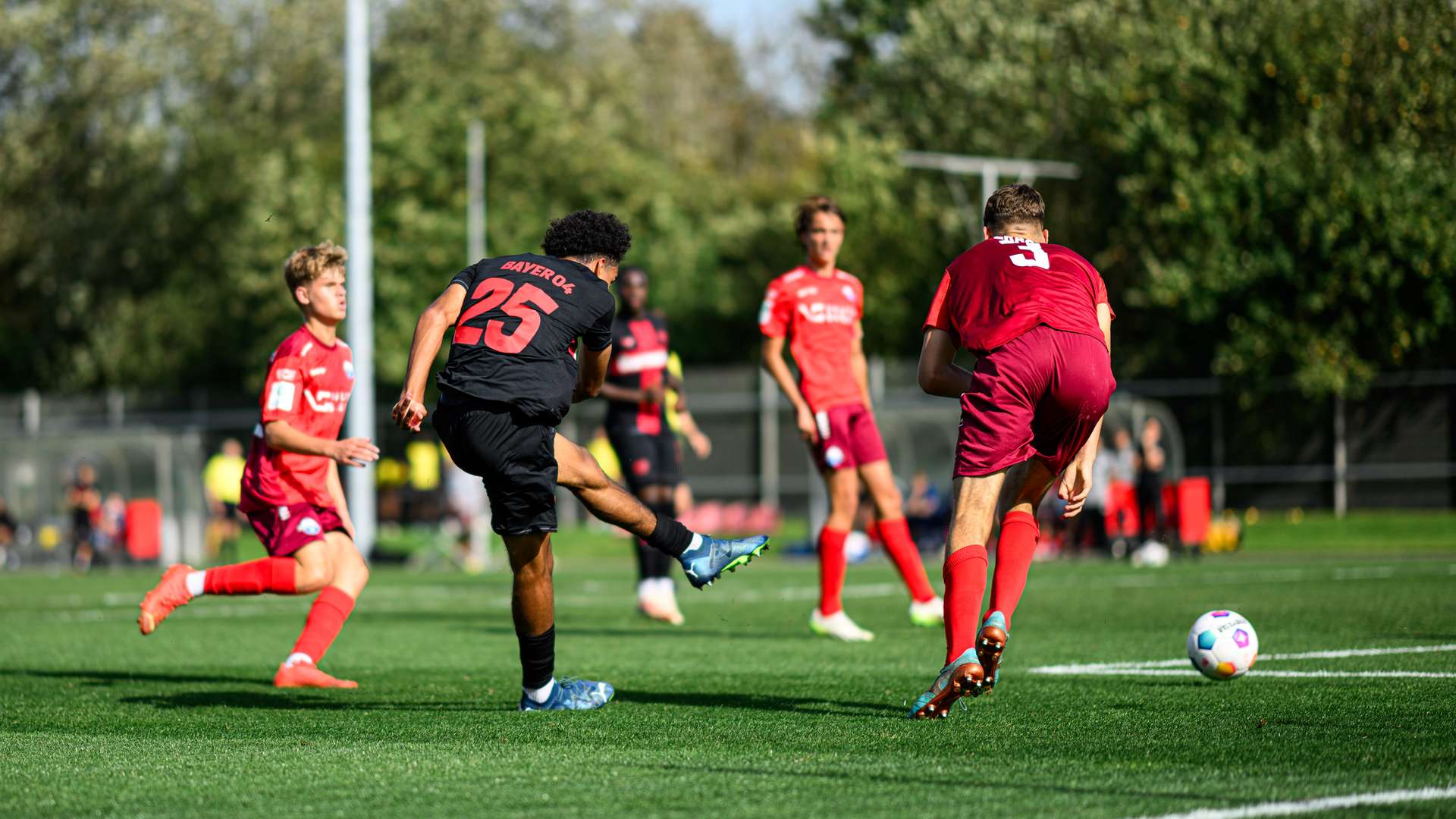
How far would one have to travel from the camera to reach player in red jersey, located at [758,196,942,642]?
9.85m

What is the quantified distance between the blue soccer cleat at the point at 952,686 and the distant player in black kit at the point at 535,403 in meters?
0.90

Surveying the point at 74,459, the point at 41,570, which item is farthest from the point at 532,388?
the point at 74,459

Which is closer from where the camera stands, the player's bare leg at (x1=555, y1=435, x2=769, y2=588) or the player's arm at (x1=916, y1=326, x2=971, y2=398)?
the player's arm at (x1=916, y1=326, x2=971, y2=398)

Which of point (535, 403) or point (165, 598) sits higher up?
point (535, 403)

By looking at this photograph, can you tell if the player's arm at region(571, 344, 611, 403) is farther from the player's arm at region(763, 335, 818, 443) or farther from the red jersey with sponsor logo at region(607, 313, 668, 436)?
the red jersey with sponsor logo at region(607, 313, 668, 436)

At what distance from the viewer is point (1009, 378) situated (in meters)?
→ 6.08

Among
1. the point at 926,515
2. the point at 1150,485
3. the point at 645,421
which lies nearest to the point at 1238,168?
the point at 1150,485

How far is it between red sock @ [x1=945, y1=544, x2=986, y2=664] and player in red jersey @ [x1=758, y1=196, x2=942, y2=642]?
3.61 meters

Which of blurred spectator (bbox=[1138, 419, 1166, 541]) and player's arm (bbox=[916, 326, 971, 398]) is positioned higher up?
player's arm (bbox=[916, 326, 971, 398])

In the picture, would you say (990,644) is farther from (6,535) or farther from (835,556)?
(6,535)

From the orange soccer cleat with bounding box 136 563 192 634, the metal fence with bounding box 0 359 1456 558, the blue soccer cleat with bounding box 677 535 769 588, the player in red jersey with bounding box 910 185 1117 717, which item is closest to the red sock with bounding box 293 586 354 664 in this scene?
the orange soccer cleat with bounding box 136 563 192 634

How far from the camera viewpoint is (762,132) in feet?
191

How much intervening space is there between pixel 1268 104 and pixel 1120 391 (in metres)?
5.05

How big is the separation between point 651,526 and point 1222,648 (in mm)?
2213
